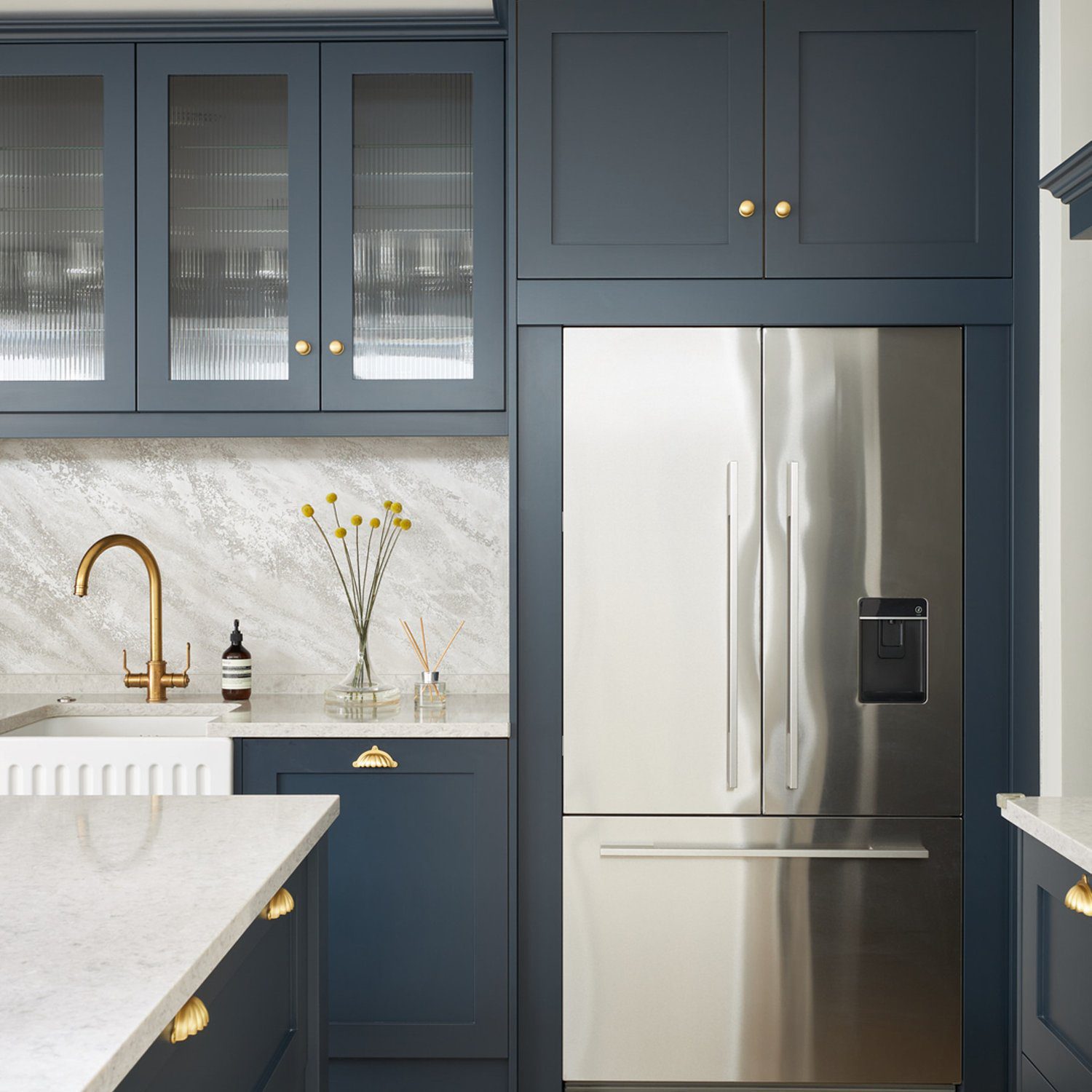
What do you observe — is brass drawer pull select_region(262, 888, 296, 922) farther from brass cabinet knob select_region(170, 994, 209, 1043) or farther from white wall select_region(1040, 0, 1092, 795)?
white wall select_region(1040, 0, 1092, 795)

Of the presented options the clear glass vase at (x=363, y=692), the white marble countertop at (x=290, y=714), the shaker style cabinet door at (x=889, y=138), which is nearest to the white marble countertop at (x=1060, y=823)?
the white marble countertop at (x=290, y=714)

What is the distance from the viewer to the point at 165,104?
235cm

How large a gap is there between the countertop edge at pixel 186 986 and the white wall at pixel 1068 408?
1.61 m

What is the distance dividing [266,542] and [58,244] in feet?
2.89

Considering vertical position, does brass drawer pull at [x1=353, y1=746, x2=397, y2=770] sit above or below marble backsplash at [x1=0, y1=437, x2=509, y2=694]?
below

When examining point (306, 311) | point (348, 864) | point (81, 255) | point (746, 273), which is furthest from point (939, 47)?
point (348, 864)

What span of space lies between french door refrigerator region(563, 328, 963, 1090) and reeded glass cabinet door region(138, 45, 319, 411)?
0.74 metres

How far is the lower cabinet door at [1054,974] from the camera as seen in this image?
1.25 metres

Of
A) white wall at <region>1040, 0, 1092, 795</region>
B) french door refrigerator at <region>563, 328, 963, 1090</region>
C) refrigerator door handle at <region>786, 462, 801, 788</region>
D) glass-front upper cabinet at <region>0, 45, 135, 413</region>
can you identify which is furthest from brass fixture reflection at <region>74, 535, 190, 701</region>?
white wall at <region>1040, 0, 1092, 795</region>

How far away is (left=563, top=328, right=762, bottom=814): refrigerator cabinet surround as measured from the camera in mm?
2141

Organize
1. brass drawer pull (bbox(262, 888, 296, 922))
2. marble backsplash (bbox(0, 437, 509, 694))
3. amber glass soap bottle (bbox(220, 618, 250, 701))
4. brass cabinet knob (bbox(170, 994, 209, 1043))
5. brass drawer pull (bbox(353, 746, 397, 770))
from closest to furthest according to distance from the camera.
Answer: brass cabinet knob (bbox(170, 994, 209, 1043)) → brass drawer pull (bbox(262, 888, 296, 922)) → brass drawer pull (bbox(353, 746, 397, 770)) → amber glass soap bottle (bbox(220, 618, 250, 701)) → marble backsplash (bbox(0, 437, 509, 694))

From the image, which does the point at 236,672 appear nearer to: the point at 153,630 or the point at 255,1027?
the point at 153,630

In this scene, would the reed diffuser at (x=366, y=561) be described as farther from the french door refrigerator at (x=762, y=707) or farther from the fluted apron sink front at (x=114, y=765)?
the french door refrigerator at (x=762, y=707)

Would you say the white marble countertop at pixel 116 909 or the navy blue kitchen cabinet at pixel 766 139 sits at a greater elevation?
the navy blue kitchen cabinet at pixel 766 139
